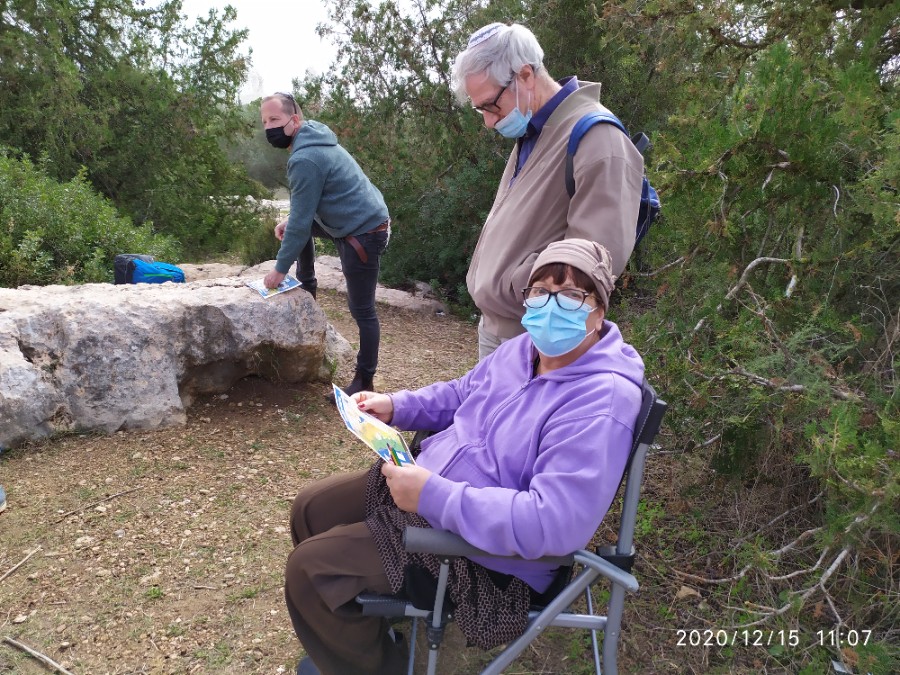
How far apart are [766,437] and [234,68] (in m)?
12.9

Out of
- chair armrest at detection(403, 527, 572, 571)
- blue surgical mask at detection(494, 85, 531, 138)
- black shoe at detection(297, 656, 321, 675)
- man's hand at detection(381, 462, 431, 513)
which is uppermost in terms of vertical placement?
blue surgical mask at detection(494, 85, 531, 138)

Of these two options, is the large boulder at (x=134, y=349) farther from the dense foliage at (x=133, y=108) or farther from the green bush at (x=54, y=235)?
the dense foliage at (x=133, y=108)

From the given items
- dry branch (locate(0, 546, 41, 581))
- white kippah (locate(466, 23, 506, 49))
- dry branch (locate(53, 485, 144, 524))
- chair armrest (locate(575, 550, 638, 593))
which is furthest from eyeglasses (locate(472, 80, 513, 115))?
dry branch (locate(0, 546, 41, 581))

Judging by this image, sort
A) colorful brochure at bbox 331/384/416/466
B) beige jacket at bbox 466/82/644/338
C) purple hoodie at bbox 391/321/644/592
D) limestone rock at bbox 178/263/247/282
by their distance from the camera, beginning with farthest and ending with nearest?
limestone rock at bbox 178/263/247/282, beige jacket at bbox 466/82/644/338, colorful brochure at bbox 331/384/416/466, purple hoodie at bbox 391/321/644/592

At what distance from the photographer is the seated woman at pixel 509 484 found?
Result: 5.16 feet

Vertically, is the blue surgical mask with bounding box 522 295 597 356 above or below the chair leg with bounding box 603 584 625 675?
above

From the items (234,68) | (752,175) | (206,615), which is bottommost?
(206,615)

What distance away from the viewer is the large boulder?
11.5 ft

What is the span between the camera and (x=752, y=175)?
8.18 feet

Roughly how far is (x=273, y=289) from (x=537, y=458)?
2.92 meters

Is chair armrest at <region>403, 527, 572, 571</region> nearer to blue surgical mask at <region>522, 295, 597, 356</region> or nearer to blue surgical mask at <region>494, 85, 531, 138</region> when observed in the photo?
blue surgical mask at <region>522, 295, 597, 356</region>

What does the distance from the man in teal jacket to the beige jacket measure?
1.57 metres

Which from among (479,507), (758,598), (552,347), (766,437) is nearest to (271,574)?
(479,507)

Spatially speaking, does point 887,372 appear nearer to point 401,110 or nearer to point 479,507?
point 479,507
